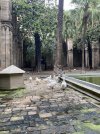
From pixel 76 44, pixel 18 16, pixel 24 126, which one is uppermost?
pixel 18 16

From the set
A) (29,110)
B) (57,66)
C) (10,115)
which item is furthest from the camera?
(57,66)

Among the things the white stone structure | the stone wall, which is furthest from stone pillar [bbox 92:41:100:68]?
the white stone structure

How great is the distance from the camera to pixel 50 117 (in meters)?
5.60

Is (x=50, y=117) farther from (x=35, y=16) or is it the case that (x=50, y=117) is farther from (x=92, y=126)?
(x=35, y=16)

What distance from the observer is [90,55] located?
3269 cm

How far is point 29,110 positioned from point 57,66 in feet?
32.3

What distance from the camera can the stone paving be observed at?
15.2 ft

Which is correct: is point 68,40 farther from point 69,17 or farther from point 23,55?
point 23,55

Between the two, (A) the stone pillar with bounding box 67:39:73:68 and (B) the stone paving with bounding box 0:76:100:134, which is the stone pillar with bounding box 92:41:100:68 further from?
(B) the stone paving with bounding box 0:76:100:134

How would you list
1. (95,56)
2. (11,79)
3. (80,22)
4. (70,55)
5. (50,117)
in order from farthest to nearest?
(70,55) < (95,56) < (80,22) < (11,79) < (50,117)

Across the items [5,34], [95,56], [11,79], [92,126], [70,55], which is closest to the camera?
[92,126]

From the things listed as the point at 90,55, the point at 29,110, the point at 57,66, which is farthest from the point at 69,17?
the point at 29,110

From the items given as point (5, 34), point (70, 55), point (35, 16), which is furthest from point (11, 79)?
point (70, 55)

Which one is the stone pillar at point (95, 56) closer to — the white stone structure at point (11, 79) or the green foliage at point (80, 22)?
the green foliage at point (80, 22)
